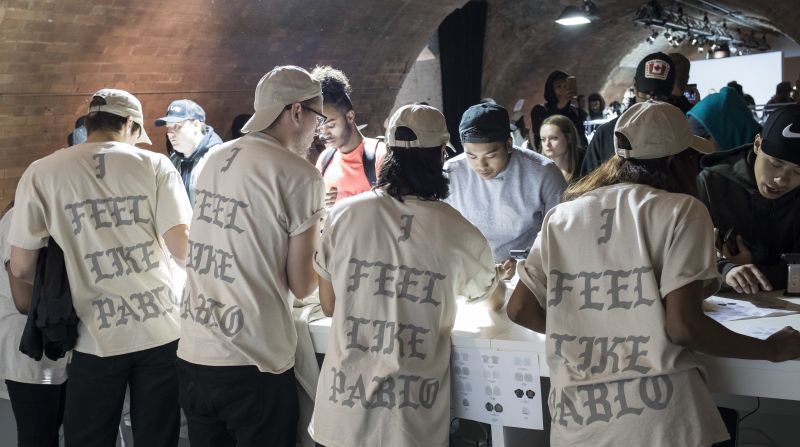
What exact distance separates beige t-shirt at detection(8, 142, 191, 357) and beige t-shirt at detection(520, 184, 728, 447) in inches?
55.6

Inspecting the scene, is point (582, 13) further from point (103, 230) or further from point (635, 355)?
point (635, 355)

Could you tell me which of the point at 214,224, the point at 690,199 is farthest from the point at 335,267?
the point at 690,199

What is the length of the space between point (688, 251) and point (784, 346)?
44 centimetres

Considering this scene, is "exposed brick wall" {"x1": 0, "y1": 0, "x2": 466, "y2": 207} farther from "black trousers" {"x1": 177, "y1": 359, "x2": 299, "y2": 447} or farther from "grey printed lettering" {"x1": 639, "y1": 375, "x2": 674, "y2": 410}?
"grey printed lettering" {"x1": 639, "y1": 375, "x2": 674, "y2": 410}

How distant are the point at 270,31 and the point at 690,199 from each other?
269 inches

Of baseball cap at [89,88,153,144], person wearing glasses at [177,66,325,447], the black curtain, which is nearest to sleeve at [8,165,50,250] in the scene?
baseball cap at [89,88,153,144]

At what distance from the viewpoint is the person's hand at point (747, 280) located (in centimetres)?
257

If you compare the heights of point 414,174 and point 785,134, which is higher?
point 785,134

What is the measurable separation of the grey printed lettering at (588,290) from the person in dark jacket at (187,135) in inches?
105

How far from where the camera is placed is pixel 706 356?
6.82 feet

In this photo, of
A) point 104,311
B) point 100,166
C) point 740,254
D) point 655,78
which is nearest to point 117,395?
point 104,311

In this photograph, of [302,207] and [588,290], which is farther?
[302,207]

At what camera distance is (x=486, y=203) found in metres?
3.26

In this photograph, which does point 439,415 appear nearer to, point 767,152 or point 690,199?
point 690,199
